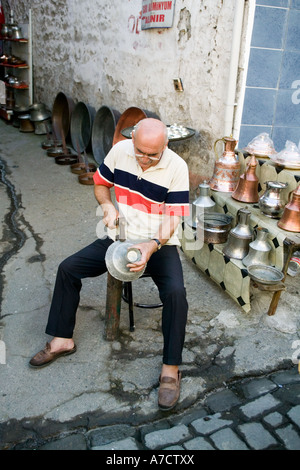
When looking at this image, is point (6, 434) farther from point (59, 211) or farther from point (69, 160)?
point (69, 160)

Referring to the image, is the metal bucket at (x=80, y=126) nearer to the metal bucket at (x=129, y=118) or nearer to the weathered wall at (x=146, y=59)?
the weathered wall at (x=146, y=59)

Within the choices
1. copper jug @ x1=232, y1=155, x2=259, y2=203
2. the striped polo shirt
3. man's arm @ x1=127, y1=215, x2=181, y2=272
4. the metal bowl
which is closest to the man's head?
the striped polo shirt

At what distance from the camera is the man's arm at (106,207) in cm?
260

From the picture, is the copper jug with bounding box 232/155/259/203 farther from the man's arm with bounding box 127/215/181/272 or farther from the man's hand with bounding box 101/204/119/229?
the man's hand with bounding box 101/204/119/229

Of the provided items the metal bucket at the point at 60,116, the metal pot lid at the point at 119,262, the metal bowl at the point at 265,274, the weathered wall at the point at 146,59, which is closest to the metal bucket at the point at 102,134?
the weathered wall at the point at 146,59

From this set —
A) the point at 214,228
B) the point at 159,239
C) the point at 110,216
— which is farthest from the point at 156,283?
the point at 214,228

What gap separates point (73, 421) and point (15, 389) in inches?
17.2

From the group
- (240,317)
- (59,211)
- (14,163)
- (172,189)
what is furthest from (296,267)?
(14,163)

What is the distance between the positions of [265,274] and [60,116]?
6.35 metres

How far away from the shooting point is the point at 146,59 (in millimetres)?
5414

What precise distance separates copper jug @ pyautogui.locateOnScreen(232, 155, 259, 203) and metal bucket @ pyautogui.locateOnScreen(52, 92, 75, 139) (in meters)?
5.19

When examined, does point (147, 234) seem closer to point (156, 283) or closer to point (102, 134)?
point (156, 283)

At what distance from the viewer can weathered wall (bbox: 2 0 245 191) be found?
14.0 feet

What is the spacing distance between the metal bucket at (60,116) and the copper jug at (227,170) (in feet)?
15.9
